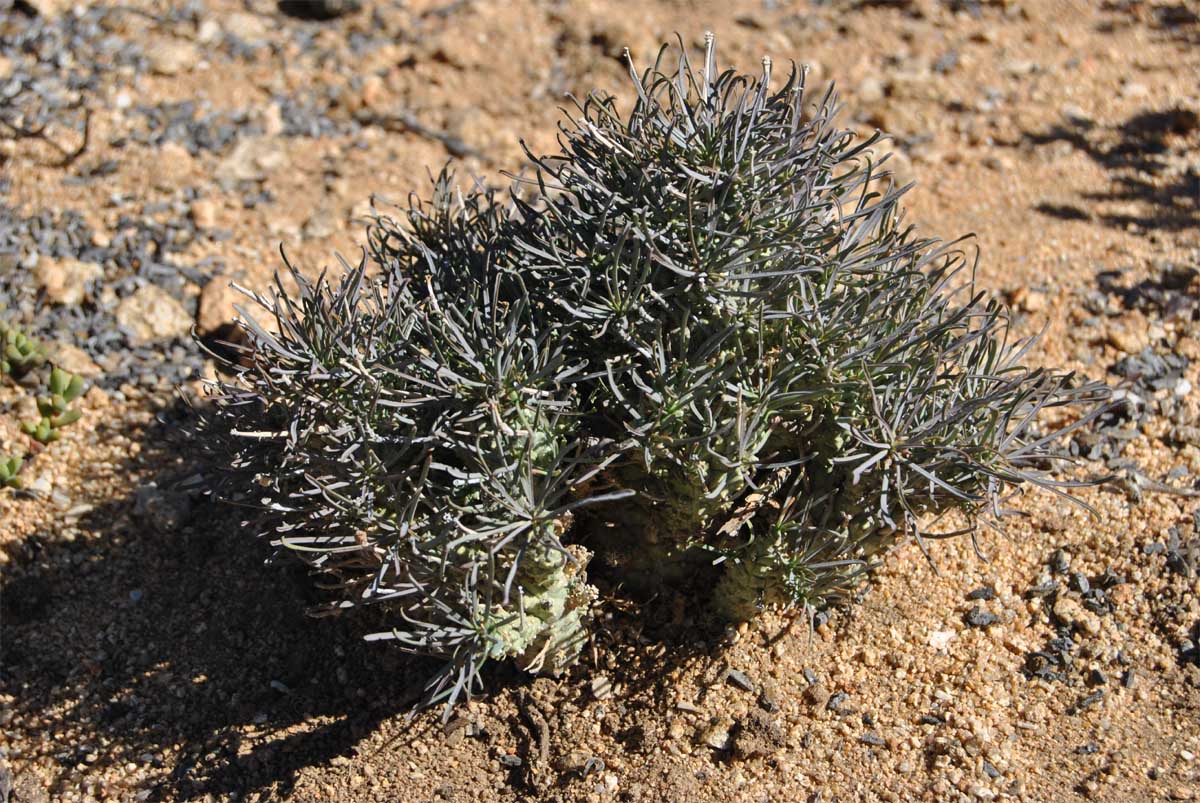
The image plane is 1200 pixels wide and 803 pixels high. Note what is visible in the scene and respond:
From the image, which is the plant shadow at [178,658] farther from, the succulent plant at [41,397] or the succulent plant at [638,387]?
the succulent plant at [638,387]

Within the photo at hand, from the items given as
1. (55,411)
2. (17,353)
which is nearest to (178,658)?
(55,411)

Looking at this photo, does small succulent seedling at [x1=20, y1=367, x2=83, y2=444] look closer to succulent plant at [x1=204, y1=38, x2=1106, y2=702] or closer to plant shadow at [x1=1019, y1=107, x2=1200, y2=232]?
succulent plant at [x1=204, y1=38, x2=1106, y2=702]

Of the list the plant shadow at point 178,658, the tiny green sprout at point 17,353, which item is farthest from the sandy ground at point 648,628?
the tiny green sprout at point 17,353

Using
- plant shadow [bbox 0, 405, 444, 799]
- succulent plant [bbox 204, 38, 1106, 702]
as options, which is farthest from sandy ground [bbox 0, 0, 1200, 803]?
succulent plant [bbox 204, 38, 1106, 702]

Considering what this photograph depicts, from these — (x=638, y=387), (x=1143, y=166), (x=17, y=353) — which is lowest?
(x=17, y=353)

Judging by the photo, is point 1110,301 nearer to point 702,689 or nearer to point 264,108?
point 702,689

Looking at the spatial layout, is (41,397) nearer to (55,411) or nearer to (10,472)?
(55,411)

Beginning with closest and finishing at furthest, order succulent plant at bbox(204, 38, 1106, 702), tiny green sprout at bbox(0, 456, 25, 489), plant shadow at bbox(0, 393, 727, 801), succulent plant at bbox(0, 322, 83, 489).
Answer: succulent plant at bbox(204, 38, 1106, 702) → plant shadow at bbox(0, 393, 727, 801) → tiny green sprout at bbox(0, 456, 25, 489) → succulent plant at bbox(0, 322, 83, 489)
